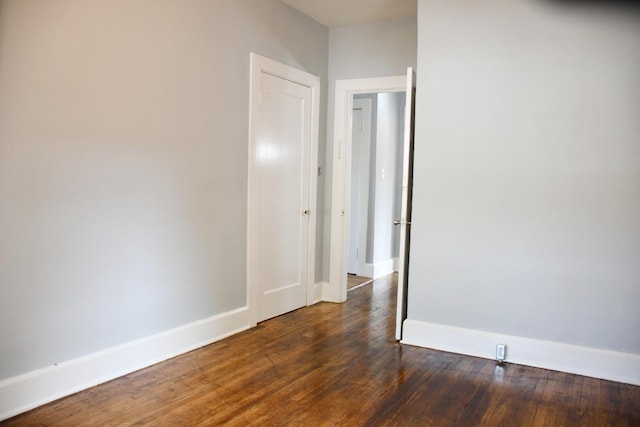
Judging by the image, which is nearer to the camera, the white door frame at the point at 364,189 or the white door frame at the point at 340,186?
the white door frame at the point at 340,186

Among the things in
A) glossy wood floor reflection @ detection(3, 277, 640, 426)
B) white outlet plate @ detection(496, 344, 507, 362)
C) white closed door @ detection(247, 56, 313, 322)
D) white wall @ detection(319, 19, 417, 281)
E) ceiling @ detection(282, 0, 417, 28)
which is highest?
ceiling @ detection(282, 0, 417, 28)

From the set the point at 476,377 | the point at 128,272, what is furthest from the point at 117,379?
the point at 476,377

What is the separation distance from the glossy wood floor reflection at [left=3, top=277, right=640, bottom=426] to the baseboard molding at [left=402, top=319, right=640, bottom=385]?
76 millimetres

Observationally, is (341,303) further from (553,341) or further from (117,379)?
(117,379)

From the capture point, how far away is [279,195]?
4.27 m

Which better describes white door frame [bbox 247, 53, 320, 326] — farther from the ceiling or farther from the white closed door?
the ceiling

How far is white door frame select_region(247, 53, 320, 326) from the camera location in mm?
3844

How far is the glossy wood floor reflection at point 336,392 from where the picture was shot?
8.09 ft

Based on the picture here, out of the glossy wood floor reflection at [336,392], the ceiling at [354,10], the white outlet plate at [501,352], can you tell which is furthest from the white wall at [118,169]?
the white outlet plate at [501,352]

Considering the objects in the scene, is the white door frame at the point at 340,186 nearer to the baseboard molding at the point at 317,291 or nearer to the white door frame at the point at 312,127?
the baseboard molding at the point at 317,291

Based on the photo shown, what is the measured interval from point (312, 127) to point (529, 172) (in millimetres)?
2072

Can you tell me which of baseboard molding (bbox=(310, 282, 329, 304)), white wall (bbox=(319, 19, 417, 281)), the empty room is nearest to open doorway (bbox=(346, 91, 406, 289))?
baseboard molding (bbox=(310, 282, 329, 304))

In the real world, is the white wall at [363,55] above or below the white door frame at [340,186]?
above

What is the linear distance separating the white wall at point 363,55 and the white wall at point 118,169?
1084 millimetres
